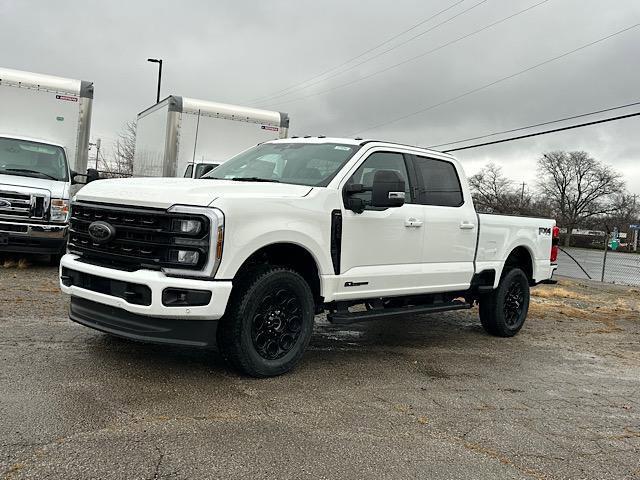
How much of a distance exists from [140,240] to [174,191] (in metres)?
0.43

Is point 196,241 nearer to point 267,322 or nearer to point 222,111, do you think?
point 267,322

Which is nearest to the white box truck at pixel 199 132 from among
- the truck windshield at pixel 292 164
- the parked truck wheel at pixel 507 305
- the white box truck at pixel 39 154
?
the white box truck at pixel 39 154

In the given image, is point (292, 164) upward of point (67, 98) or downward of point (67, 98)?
downward

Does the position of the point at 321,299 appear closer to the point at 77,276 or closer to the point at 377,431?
the point at 377,431

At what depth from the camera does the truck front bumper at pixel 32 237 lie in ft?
30.1

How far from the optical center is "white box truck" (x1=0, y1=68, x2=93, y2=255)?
9.25 m

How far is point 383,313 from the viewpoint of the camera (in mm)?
5609

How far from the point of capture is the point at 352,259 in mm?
5199

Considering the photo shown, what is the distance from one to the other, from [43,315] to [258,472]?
4142mm

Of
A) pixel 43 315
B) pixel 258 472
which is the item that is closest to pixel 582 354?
pixel 258 472

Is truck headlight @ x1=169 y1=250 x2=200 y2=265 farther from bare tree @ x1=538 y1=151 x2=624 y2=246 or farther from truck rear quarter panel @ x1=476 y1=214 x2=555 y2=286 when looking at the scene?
bare tree @ x1=538 y1=151 x2=624 y2=246

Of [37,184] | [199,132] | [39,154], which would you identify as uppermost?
[199,132]

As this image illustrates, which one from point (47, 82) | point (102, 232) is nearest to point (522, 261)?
point (102, 232)

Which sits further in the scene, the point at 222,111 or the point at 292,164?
the point at 222,111
